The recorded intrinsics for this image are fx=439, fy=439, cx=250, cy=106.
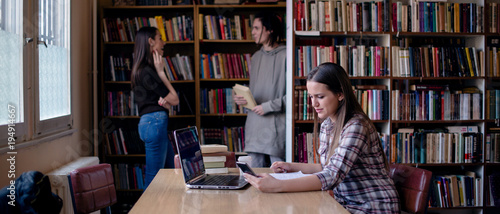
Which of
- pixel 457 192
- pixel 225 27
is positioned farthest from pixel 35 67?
pixel 457 192

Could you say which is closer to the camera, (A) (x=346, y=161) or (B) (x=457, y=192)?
(A) (x=346, y=161)

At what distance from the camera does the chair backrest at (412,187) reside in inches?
73.7

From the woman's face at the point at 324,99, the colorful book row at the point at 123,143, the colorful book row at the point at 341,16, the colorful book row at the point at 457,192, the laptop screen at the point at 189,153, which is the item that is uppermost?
the colorful book row at the point at 341,16

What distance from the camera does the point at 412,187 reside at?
1.93 metres

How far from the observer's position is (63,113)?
3.61m

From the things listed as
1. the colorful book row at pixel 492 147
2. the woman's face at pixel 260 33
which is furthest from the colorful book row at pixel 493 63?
the woman's face at pixel 260 33

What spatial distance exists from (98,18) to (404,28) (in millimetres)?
3031

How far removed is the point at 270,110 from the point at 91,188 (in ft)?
5.98

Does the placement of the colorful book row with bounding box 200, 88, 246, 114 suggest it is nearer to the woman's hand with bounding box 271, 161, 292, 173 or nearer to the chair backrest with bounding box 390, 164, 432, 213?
the woman's hand with bounding box 271, 161, 292, 173

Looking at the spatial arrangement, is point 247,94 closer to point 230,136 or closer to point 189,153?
point 230,136

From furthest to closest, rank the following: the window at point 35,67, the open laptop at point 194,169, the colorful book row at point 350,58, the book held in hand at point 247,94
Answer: the colorful book row at point 350,58, the book held in hand at point 247,94, the window at point 35,67, the open laptop at point 194,169

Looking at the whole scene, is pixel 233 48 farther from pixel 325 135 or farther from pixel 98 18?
pixel 325 135

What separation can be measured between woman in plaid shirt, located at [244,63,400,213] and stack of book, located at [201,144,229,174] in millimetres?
509

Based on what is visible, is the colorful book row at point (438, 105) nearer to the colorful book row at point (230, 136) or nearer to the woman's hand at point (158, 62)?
the colorful book row at point (230, 136)
